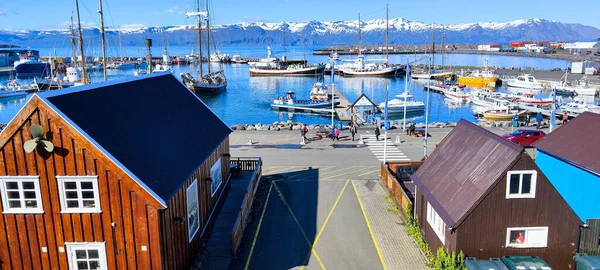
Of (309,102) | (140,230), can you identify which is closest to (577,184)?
(140,230)

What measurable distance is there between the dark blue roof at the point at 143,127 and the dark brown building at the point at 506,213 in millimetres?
9442

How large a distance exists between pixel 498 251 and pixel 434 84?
84323 millimetres

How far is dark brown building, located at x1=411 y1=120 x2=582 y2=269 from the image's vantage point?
1423 centimetres

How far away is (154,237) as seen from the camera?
12.8 m

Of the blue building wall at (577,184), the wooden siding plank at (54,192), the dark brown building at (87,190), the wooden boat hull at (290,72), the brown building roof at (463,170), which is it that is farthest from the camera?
the wooden boat hull at (290,72)

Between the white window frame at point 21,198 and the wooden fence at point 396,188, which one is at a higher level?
the white window frame at point 21,198

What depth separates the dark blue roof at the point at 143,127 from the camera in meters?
12.5

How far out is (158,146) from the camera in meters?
14.7

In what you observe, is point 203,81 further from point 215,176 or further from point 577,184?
point 577,184

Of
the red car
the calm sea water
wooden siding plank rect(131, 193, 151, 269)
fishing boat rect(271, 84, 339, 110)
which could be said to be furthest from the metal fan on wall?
fishing boat rect(271, 84, 339, 110)

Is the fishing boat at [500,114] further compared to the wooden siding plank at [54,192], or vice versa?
the fishing boat at [500,114]

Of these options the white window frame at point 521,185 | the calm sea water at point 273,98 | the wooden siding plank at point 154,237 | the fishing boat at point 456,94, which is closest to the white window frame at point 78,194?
the wooden siding plank at point 154,237

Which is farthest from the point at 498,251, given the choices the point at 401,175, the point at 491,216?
the point at 401,175

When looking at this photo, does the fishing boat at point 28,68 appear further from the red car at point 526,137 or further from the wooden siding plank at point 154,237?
the wooden siding plank at point 154,237
